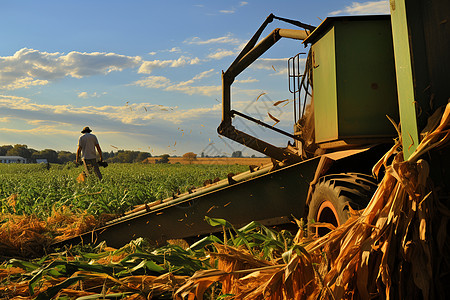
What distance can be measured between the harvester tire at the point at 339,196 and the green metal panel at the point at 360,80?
0.36m

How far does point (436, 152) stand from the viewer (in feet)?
6.75

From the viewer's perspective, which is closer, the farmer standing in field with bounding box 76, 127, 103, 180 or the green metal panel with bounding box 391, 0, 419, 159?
the green metal panel with bounding box 391, 0, 419, 159

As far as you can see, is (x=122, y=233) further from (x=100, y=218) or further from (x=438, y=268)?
(x=438, y=268)

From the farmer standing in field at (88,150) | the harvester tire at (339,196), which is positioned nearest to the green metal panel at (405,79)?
the harvester tire at (339,196)

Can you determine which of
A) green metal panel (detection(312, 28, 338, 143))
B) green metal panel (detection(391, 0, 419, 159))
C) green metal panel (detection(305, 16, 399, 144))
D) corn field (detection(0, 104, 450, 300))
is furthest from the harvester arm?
corn field (detection(0, 104, 450, 300))

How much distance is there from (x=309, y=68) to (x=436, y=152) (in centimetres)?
207

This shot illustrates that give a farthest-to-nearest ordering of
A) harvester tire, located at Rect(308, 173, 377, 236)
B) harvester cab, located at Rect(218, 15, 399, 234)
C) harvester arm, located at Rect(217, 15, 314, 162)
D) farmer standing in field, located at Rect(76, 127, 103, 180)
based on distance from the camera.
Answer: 1. farmer standing in field, located at Rect(76, 127, 103, 180)
2. harvester arm, located at Rect(217, 15, 314, 162)
3. harvester cab, located at Rect(218, 15, 399, 234)
4. harvester tire, located at Rect(308, 173, 377, 236)

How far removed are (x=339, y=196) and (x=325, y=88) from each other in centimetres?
100

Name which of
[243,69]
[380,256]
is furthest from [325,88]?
[243,69]

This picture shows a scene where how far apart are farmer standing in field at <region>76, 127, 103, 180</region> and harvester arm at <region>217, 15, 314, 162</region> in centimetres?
745

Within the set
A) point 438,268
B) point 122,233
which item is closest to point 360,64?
point 438,268

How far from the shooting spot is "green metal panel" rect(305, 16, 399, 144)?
304cm

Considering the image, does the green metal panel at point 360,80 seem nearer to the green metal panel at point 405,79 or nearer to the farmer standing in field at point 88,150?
the green metal panel at point 405,79

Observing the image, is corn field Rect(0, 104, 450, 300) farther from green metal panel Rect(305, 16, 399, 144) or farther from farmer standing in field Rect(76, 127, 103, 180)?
farmer standing in field Rect(76, 127, 103, 180)
